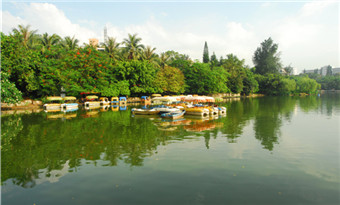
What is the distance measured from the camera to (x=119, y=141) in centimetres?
1662

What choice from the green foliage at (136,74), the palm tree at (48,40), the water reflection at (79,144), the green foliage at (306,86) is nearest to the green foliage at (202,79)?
the green foliage at (136,74)

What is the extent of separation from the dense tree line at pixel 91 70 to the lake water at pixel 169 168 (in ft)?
80.2

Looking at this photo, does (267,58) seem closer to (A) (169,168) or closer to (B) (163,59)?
(B) (163,59)

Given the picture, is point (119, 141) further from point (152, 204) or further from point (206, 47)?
point (206, 47)

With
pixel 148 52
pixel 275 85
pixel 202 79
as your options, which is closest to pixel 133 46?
pixel 148 52

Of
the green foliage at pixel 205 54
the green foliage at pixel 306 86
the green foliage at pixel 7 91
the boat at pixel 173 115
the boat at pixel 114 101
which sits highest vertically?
the green foliage at pixel 205 54

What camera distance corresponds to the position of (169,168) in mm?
11234

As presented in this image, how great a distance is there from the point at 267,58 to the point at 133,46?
80.6m

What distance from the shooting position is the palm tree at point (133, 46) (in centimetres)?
6344

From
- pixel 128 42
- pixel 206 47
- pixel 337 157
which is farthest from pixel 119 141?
pixel 206 47

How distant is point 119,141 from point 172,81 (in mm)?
48418

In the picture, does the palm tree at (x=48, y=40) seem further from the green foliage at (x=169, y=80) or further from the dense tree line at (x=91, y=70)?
the green foliage at (x=169, y=80)

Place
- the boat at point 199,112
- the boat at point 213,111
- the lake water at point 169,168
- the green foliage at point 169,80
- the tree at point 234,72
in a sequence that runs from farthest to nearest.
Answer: the tree at point 234,72 < the green foliage at point 169,80 < the boat at point 213,111 < the boat at point 199,112 < the lake water at point 169,168

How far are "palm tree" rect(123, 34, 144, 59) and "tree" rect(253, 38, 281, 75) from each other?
77443 mm
